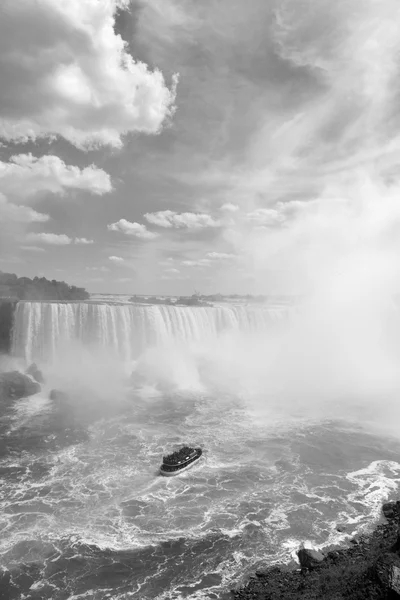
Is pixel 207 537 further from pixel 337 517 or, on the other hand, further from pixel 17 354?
pixel 17 354

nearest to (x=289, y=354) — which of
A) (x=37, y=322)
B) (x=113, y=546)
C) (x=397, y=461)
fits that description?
(x=397, y=461)

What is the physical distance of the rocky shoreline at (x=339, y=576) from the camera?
35.3 ft

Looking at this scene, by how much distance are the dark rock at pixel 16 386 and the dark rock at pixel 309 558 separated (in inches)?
1127

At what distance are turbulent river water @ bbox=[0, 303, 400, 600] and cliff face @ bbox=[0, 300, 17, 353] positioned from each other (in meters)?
1.46

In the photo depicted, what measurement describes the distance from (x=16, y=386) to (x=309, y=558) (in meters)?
29.3

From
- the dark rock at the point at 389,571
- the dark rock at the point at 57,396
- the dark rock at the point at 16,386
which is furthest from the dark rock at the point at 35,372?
the dark rock at the point at 389,571

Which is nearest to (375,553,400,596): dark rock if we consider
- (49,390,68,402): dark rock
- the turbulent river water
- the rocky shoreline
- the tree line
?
the rocky shoreline

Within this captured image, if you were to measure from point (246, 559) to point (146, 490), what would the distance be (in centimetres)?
661

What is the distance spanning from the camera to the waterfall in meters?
41.1

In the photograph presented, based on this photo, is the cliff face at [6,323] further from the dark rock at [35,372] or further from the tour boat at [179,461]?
the tour boat at [179,461]

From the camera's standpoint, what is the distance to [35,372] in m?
37.2

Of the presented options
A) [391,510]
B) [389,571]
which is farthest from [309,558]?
[391,510]

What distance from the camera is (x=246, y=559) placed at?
13.9 m

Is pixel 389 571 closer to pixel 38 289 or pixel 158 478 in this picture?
pixel 158 478
